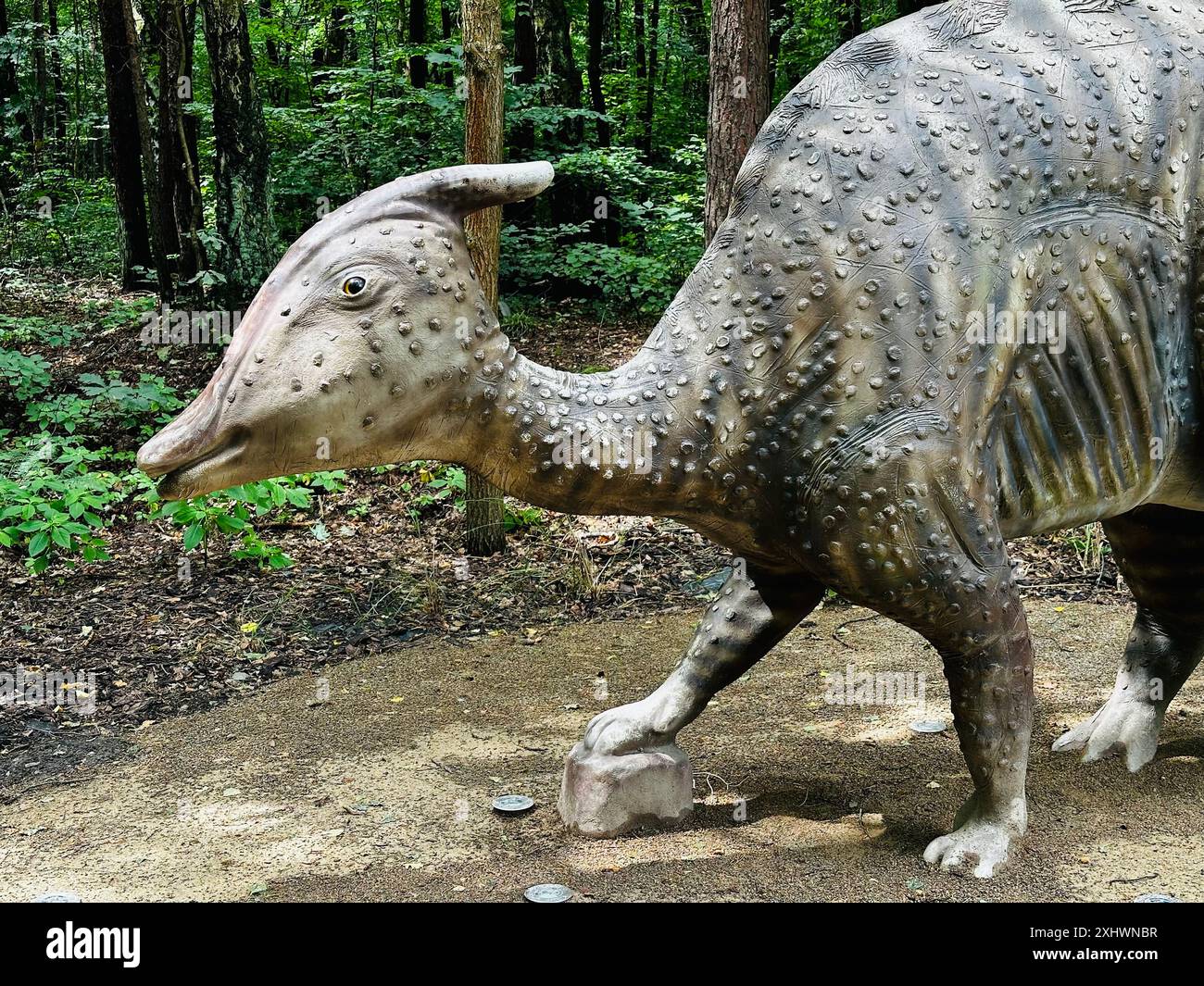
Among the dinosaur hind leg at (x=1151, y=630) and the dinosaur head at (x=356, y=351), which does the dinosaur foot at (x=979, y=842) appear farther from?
the dinosaur head at (x=356, y=351)

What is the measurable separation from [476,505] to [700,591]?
50.7 inches

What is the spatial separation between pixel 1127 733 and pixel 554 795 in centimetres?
194

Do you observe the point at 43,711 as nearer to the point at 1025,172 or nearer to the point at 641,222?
the point at 1025,172

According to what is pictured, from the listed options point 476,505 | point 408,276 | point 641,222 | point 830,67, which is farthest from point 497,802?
point 641,222

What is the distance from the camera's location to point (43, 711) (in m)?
4.75

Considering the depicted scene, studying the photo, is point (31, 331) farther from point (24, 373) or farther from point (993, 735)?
point (993, 735)

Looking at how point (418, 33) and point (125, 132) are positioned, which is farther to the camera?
point (418, 33)

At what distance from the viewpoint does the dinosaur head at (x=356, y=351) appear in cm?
261

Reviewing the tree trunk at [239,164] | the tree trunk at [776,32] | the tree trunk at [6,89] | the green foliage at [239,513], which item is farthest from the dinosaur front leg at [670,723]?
the tree trunk at [6,89]

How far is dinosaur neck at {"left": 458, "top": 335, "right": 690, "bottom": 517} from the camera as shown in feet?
9.49

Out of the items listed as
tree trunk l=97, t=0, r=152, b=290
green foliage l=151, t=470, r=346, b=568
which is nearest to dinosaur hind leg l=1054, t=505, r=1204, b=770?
green foliage l=151, t=470, r=346, b=568

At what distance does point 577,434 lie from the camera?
295 cm

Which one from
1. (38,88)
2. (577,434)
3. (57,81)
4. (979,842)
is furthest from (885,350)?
(57,81)

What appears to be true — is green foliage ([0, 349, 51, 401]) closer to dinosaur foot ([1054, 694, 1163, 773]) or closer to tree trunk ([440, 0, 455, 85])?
dinosaur foot ([1054, 694, 1163, 773])
